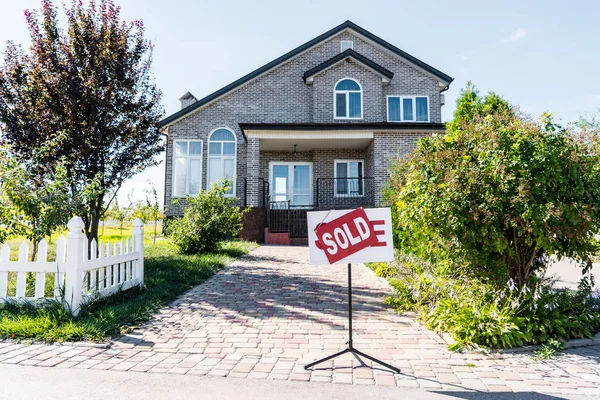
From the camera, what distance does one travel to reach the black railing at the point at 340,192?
57.3ft

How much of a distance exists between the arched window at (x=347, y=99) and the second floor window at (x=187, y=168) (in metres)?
6.80

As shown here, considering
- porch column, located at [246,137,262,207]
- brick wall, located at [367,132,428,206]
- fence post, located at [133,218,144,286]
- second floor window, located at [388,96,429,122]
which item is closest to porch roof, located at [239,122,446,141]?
brick wall, located at [367,132,428,206]

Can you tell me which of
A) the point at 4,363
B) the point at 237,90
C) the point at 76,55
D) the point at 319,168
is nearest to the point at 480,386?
the point at 4,363

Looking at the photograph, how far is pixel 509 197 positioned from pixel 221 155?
15.5 meters

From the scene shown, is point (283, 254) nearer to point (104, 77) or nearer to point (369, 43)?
point (104, 77)

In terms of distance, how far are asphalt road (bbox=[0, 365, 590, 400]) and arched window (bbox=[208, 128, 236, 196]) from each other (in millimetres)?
15054

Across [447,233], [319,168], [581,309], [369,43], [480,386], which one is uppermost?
[369,43]

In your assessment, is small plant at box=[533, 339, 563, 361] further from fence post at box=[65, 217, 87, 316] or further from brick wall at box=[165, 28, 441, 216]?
brick wall at box=[165, 28, 441, 216]

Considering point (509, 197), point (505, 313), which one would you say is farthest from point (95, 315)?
point (509, 197)

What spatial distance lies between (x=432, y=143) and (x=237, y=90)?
15.4m

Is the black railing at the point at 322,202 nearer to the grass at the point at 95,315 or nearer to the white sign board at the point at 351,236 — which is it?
the grass at the point at 95,315

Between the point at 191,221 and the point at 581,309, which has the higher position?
the point at 191,221

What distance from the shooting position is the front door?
18.8 meters

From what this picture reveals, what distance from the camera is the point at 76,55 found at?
8500 millimetres
